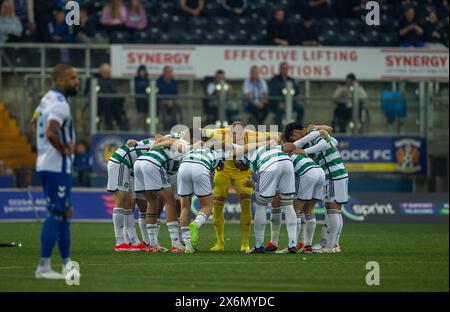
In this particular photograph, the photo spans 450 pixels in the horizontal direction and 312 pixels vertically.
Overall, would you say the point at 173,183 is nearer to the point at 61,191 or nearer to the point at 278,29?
the point at 61,191

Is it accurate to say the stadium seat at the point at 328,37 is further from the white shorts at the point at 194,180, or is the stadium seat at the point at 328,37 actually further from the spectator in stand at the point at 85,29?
the white shorts at the point at 194,180

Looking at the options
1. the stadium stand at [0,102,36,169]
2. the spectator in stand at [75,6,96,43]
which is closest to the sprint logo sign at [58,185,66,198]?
the stadium stand at [0,102,36,169]

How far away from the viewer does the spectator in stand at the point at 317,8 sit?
34.2m

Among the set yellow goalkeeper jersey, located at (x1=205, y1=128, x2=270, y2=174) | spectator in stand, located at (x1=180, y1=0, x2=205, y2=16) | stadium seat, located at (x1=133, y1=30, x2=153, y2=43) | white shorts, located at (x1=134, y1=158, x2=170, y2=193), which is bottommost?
white shorts, located at (x1=134, y1=158, x2=170, y2=193)

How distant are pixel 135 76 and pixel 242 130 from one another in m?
11.4

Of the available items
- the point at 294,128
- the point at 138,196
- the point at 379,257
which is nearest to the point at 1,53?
the point at 138,196

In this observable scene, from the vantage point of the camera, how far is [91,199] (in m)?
29.7

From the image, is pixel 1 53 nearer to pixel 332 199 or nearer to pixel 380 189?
pixel 380 189

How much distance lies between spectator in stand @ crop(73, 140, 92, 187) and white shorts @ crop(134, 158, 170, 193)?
34.6 ft

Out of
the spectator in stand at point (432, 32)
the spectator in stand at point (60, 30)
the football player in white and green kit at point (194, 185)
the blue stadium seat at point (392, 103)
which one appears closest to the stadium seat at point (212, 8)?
the spectator in stand at point (60, 30)

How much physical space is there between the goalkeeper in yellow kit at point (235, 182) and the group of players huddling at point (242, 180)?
17 millimetres

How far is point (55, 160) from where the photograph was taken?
1405 cm

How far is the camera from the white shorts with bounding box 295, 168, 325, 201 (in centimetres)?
1909

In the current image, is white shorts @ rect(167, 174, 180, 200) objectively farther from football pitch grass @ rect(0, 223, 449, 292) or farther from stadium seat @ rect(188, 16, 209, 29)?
stadium seat @ rect(188, 16, 209, 29)
